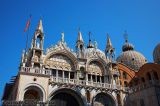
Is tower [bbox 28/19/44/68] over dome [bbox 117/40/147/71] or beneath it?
beneath

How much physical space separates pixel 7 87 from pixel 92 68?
12.8 meters

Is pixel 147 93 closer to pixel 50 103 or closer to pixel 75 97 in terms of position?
pixel 75 97

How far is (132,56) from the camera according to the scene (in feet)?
171

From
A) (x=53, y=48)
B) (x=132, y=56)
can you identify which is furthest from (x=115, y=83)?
(x=132, y=56)

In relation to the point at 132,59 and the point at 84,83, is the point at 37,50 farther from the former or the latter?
the point at 132,59

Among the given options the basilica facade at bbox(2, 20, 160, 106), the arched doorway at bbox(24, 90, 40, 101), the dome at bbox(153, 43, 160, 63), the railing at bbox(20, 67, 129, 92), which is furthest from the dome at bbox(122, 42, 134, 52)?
the arched doorway at bbox(24, 90, 40, 101)

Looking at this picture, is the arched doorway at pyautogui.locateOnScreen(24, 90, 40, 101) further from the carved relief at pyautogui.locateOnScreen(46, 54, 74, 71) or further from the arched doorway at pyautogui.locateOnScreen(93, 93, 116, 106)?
the arched doorway at pyautogui.locateOnScreen(93, 93, 116, 106)

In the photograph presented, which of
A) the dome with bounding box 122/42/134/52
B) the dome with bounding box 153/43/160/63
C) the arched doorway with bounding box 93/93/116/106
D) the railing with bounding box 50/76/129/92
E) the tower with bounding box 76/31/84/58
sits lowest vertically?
the arched doorway with bounding box 93/93/116/106

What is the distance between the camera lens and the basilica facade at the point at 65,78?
88.4 ft

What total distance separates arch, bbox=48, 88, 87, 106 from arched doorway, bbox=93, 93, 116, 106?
2380 mm

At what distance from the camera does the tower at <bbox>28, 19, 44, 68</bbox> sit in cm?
3012

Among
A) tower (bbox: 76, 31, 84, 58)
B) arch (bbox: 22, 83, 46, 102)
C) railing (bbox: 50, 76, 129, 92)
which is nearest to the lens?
arch (bbox: 22, 83, 46, 102)

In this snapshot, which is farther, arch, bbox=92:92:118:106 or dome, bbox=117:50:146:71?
dome, bbox=117:50:146:71

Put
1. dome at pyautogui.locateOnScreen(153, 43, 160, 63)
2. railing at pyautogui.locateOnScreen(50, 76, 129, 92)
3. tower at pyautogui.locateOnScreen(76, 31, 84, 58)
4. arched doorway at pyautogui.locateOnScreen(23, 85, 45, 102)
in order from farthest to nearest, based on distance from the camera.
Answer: dome at pyautogui.locateOnScreen(153, 43, 160, 63) → tower at pyautogui.locateOnScreen(76, 31, 84, 58) → railing at pyautogui.locateOnScreen(50, 76, 129, 92) → arched doorway at pyautogui.locateOnScreen(23, 85, 45, 102)
